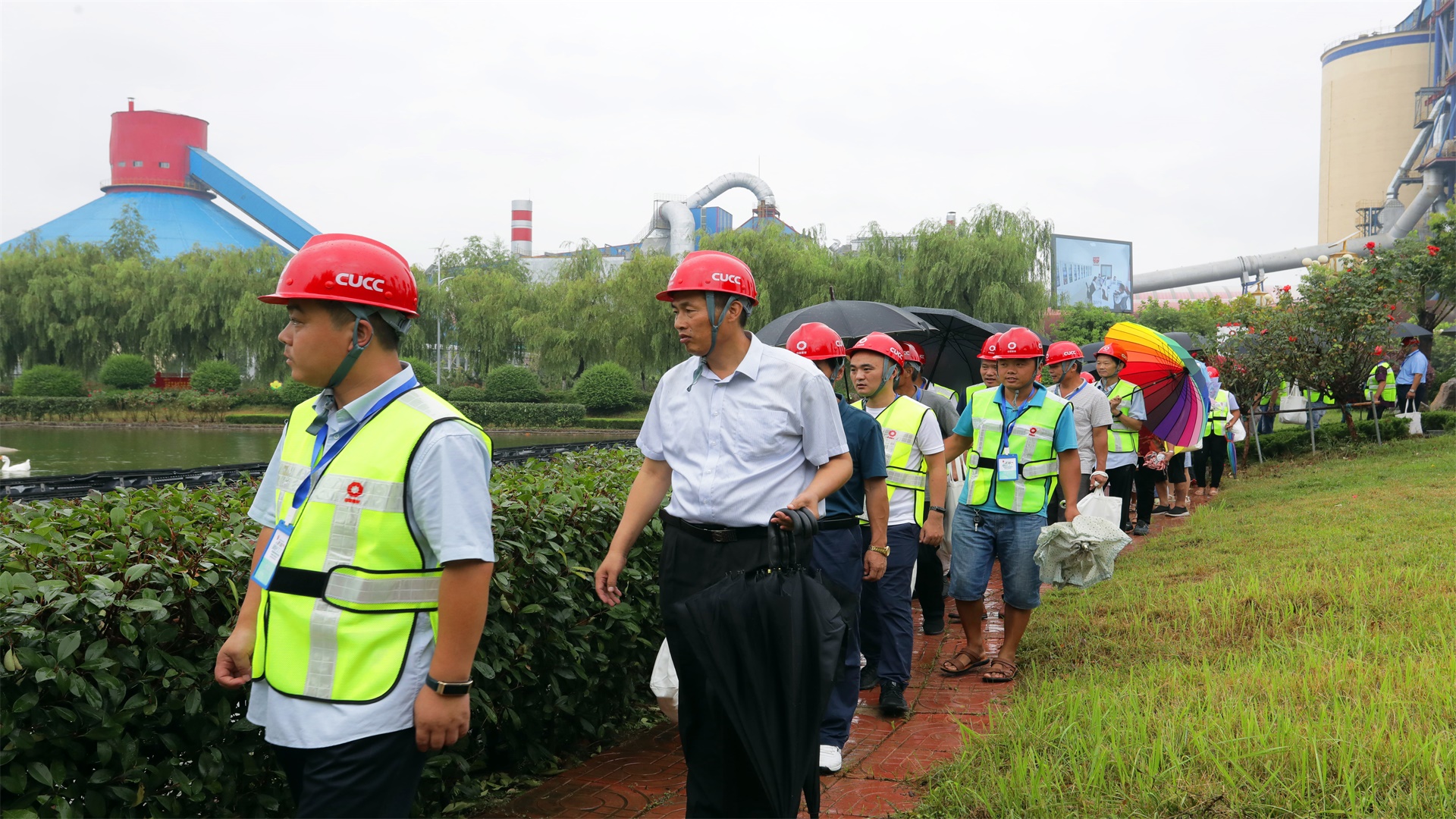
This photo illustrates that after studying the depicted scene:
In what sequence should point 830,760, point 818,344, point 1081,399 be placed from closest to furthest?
1. point 830,760
2. point 818,344
3. point 1081,399

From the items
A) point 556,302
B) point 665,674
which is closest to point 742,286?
point 665,674

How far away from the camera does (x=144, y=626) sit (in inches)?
105

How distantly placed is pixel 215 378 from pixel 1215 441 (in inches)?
1408

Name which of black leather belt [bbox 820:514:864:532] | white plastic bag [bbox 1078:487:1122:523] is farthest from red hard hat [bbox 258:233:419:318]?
white plastic bag [bbox 1078:487:1122:523]

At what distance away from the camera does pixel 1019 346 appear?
548 cm

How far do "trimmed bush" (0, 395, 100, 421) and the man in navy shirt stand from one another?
39.9 meters

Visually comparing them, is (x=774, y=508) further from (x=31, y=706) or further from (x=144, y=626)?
(x=31, y=706)

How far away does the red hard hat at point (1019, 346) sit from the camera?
543cm

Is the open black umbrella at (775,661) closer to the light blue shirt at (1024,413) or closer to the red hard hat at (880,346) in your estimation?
the red hard hat at (880,346)

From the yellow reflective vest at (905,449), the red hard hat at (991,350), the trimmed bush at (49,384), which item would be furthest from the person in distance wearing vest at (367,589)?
the trimmed bush at (49,384)

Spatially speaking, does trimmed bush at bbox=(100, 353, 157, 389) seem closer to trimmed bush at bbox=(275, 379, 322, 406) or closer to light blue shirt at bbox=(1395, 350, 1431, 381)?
trimmed bush at bbox=(275, 379, 322, 406)

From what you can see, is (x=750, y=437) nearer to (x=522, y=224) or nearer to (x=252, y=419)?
(x=252, y=419)

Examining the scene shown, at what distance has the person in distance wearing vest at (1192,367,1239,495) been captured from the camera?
12.8 metres

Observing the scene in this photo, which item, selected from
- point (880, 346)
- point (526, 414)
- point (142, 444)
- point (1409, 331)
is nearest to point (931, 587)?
point (880, 346)
